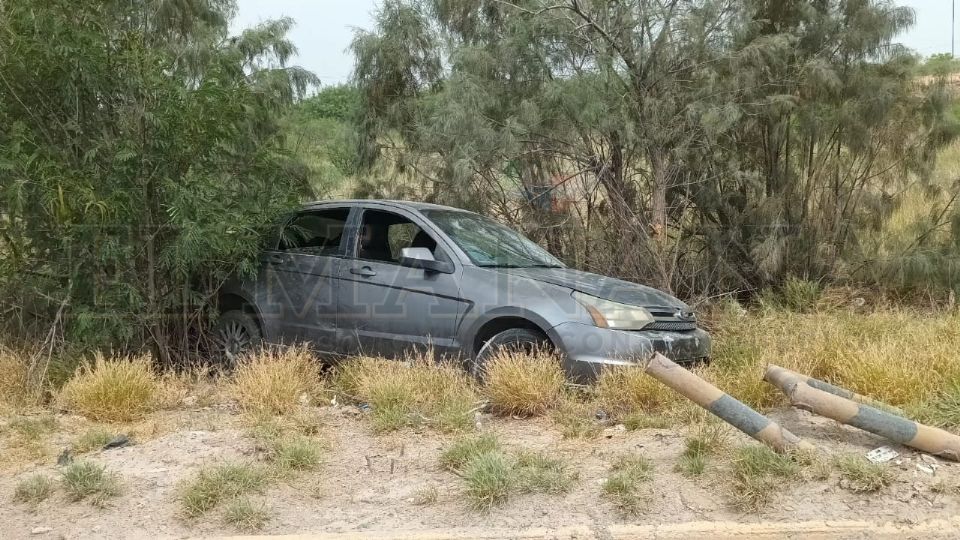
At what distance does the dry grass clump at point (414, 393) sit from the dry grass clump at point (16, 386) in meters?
2.36

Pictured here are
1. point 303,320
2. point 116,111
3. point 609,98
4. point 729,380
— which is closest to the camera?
point 729,380

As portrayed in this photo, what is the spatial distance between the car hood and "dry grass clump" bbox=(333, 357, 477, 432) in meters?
1.00

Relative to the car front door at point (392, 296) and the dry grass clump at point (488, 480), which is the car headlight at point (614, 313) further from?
the dry grass clump at point (488, 480)

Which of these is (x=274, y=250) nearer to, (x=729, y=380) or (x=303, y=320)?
(x=303, y=320)

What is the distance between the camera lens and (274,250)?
7.42m

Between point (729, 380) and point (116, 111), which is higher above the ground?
point (116, 111)

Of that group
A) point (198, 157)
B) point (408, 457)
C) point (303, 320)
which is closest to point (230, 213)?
point (198, 157)

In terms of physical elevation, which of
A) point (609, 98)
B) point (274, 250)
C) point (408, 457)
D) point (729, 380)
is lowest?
point (408, 457)

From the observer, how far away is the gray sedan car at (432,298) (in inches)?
237

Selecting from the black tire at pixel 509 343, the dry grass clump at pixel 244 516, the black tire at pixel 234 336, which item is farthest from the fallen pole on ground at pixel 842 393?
the black tire at pixel 234 336

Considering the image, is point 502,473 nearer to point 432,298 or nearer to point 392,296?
point 432,298

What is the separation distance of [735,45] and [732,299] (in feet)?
9.33

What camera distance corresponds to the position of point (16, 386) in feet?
21.2

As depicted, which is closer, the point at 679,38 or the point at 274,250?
the point at 274,250
